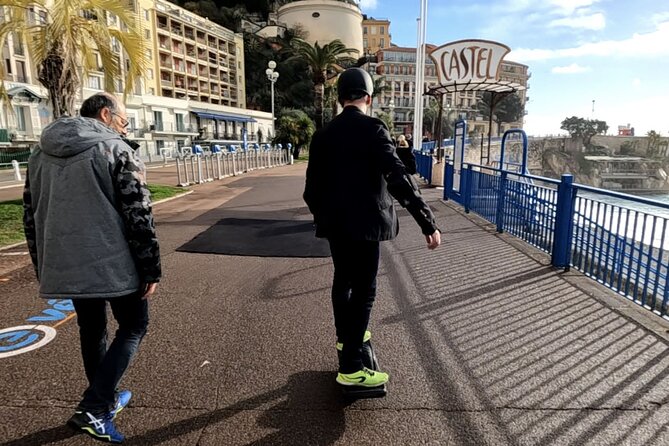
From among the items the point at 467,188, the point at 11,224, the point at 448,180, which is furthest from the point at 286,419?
the point at 448,180

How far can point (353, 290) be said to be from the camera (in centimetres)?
257

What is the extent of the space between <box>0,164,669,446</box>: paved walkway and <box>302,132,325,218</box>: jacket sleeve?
→ 1161 millimetres

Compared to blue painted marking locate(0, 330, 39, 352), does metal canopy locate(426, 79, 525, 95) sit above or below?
above

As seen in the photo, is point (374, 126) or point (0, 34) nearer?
point (374, 126)

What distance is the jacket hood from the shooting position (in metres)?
1.93

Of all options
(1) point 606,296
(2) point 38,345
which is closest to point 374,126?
(2) point 38,345

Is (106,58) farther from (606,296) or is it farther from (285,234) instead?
(606,296)

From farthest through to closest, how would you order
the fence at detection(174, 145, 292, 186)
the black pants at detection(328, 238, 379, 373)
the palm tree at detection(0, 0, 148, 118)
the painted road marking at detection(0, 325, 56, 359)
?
the fence at detection(174, 145, 292, 186)
the palm tree at detection(0, 0, 148, 118)
the painted road marking at detection(0, 325, 56, 359)
the black pants at detection(328, 238, 379, 373)

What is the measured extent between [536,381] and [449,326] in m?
0.93

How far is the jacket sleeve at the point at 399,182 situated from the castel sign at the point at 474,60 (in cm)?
1112

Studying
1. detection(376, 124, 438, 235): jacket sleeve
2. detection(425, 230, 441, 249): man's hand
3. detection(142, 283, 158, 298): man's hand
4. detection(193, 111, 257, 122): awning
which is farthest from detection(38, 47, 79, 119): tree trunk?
detection(193, 111, 257, 122): awning

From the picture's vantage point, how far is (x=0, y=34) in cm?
791

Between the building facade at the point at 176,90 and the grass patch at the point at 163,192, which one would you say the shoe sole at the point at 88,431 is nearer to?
the grass patch at the point at 163,192

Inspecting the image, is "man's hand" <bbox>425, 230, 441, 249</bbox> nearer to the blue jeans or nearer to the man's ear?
the blue jeans
